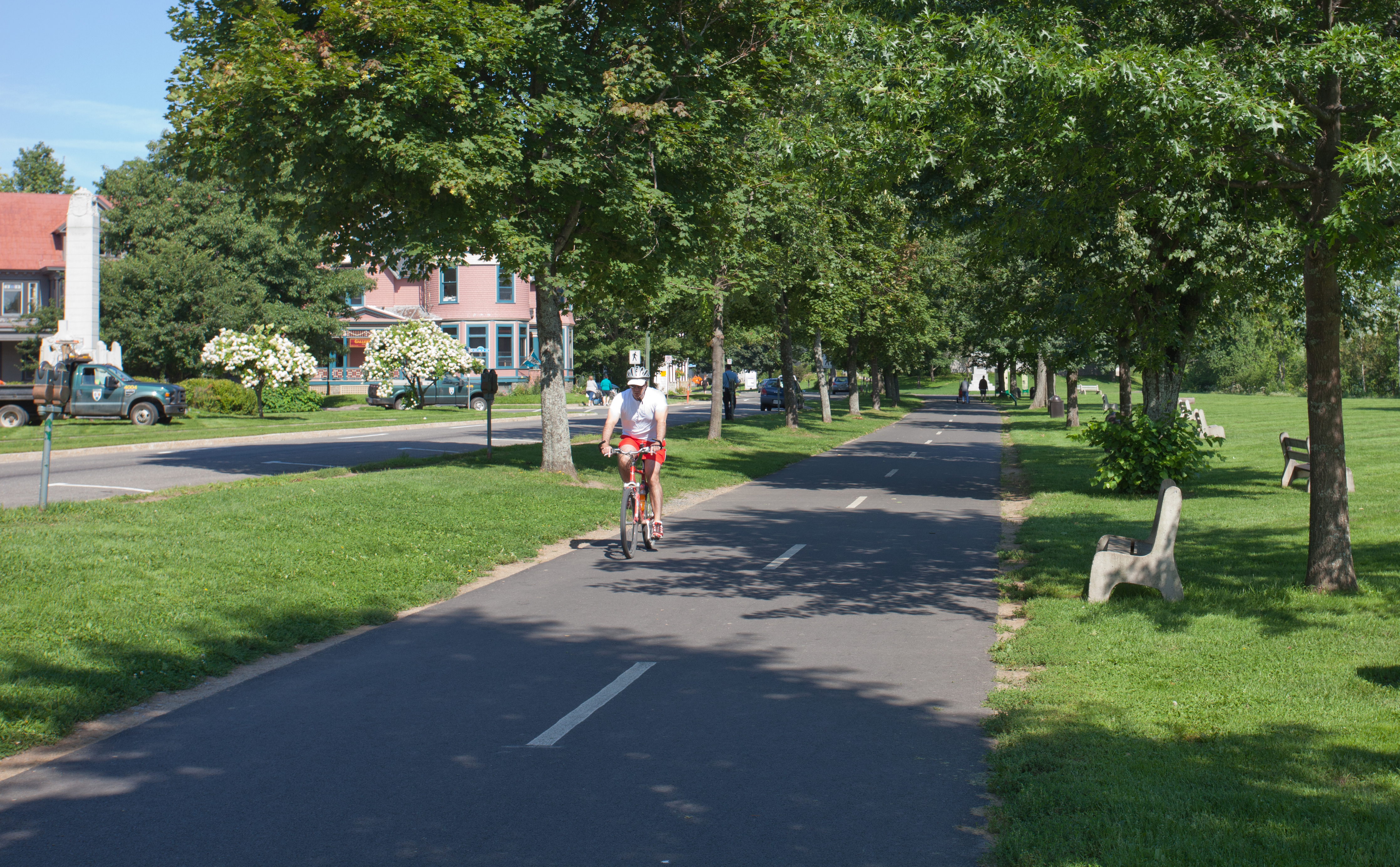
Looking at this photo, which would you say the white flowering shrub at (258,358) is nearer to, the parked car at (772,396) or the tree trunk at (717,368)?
the tree trunk at (717,368)

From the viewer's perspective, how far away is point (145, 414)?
33.8 m

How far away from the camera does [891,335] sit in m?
48.1

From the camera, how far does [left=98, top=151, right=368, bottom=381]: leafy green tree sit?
49.0 m

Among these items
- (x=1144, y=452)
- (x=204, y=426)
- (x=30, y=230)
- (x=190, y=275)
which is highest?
(x=30, y=230)

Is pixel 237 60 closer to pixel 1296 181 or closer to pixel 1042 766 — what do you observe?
pixel 1296 181

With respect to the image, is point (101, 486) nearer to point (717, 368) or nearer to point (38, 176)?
point (717, 368)

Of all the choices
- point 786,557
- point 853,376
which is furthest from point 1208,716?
point 853,376

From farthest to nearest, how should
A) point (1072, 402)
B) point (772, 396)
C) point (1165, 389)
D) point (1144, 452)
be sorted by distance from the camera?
point (772, 396)
point (1072, 402)
point (1165, 389)
point (1144, 452)

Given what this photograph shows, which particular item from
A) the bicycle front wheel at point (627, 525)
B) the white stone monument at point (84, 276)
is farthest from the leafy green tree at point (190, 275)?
the bicycle front wheel at point (627, 525)

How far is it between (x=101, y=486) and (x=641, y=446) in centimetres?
964

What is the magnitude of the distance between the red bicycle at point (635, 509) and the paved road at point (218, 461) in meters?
7.78

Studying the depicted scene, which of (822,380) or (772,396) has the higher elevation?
(822,380)

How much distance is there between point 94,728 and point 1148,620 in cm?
725

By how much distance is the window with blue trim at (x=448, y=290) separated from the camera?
6334cm
